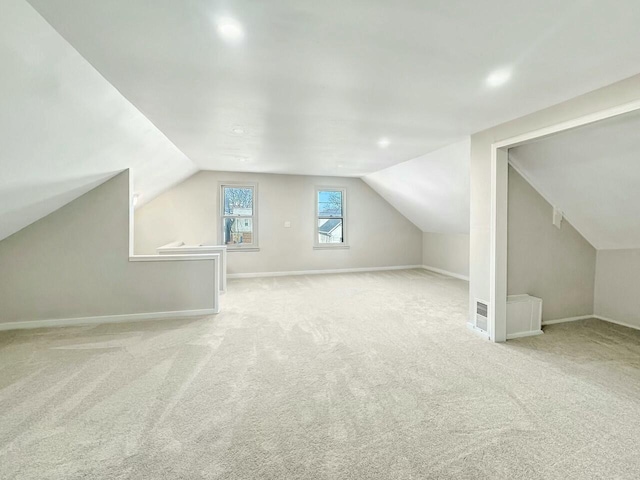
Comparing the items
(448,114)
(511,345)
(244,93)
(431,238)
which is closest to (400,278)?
(431,238)

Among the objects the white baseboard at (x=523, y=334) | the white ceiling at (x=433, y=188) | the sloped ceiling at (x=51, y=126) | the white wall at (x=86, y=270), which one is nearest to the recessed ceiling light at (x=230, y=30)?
the sloped ceiling at (x=51, y=126)

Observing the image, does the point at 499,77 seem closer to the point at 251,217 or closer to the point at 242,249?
the point at 251,217

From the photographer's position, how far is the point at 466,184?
15.1 feet

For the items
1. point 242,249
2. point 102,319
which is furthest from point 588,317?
point 102,319

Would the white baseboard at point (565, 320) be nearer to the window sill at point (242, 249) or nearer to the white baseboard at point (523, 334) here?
the white baseboard at point (523, 334)

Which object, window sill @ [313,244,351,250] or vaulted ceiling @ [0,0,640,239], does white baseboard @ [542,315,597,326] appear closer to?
vaulted ceiling @ [0,0,640,239]

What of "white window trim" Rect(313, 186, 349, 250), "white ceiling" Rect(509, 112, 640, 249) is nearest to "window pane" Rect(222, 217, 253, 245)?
"white window trim" Rect(313, 186, 349, 250)

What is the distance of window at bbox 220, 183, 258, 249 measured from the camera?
22.0ft

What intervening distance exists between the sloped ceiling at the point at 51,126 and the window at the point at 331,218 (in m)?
3.90

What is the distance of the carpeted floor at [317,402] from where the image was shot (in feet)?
5.19

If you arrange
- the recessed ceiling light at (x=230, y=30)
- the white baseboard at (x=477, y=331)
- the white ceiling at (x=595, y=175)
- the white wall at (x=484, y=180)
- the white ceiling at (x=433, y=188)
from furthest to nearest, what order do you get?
1. the white ceiling at (x=433, y=188)
2. the white baseboard at (x=477, y=331)
3. the white wall at (x=484, y=180)
4. the white ceiling at (x=595, y=175)
5. the recessed ceiling light at (x=230, y=30)

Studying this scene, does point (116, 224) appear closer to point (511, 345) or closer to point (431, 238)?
point (511, 345)

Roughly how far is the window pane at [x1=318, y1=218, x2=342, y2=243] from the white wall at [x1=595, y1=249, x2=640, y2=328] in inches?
188

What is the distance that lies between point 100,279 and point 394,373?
3644 millimetres
